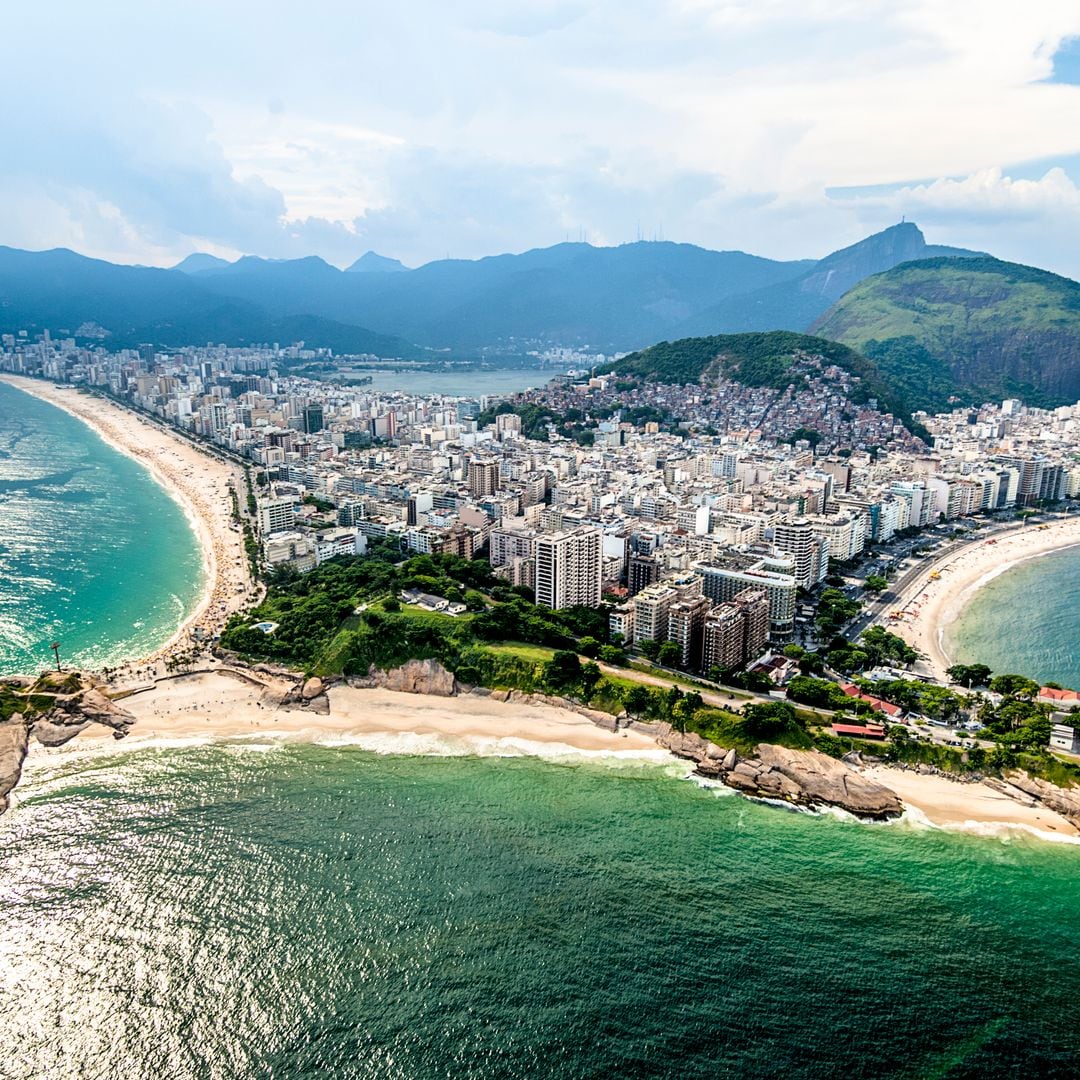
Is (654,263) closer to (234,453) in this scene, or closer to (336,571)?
(234,453)

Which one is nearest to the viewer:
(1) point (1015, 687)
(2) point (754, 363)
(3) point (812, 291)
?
(1) point (1015, 687)

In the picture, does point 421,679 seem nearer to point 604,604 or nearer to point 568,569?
point 568,569

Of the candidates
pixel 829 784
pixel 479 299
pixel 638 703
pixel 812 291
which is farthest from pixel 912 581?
pixel 479 299

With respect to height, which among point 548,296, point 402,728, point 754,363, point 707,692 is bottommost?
point 402,728

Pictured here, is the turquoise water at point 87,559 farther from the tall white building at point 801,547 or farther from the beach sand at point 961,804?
the tall white building at point 801,547

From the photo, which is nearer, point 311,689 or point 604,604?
point 311,689

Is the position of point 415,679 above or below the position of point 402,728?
above

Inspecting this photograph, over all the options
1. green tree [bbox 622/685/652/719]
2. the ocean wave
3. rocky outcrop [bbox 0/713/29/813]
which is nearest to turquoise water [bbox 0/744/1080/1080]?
the ocean wave

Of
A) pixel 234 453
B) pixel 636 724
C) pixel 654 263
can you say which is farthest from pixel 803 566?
pixel 654 263
